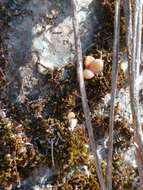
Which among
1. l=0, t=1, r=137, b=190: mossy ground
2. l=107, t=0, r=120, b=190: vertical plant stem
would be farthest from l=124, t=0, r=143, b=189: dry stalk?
l=0, t=1, r=137, b=190: mossy ground

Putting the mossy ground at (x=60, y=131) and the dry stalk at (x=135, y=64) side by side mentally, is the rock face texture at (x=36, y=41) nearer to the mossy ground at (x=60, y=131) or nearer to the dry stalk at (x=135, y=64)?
the mossy ground at (x=60, y=131)

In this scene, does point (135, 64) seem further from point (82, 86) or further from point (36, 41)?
point (36, 41)

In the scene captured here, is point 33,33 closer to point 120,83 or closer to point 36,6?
point 36,6

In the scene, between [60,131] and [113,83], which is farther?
[60,131]

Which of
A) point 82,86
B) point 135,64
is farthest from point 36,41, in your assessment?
point 135,64

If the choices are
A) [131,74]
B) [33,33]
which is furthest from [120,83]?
[33,33]

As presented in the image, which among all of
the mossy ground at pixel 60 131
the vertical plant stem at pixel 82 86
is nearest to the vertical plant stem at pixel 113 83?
the vertical plant stem at pixel 82 86
